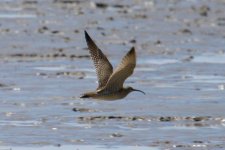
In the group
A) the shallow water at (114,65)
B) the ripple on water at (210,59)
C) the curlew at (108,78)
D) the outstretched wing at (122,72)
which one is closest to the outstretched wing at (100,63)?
the curlew at (108,78)

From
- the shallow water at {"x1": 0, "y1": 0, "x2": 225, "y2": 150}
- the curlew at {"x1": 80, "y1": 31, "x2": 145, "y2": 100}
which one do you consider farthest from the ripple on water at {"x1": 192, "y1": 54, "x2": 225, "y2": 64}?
the curlew at {"x1": 80, "y1": 31, "x2": 145, "y2": 100}

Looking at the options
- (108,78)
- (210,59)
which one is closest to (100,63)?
(108,78)

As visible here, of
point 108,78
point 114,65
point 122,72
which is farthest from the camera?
point 114,65

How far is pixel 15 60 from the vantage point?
67.9 ft

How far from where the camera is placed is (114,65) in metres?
20.5

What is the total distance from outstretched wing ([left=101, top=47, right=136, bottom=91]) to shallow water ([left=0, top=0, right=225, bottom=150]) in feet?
2.44

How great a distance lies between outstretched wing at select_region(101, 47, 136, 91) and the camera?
12.7 m

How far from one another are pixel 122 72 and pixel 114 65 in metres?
7.31

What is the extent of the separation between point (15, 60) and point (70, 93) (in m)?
3.27

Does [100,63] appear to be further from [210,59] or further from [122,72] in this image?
[210,59]

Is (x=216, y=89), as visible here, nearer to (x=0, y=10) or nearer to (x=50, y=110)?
(x=50, y=110)

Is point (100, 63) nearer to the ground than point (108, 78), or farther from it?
farther from it

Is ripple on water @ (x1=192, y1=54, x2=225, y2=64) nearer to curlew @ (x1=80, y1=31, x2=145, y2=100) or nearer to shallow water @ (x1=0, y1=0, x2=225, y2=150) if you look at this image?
shallow water @ (x1=0, y1=0, x2=225, y2=150)

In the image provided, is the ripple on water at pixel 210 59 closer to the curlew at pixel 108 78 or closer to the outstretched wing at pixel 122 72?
the curlew at pixel 108 78
